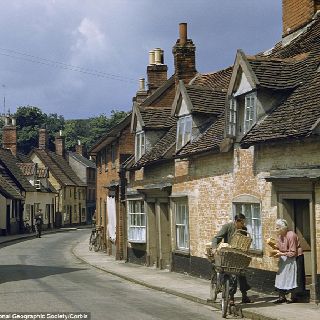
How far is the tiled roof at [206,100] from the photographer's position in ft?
64.5

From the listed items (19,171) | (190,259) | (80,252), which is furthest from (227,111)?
(19,171)

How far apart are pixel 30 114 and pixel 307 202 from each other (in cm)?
8935

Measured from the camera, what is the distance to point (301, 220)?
13977 mm

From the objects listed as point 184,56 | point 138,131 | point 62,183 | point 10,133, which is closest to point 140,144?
point 138,131

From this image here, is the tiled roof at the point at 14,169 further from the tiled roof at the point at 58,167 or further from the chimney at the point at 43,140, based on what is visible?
the chimney at the point at 43,140

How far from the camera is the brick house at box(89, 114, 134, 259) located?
27.3 m

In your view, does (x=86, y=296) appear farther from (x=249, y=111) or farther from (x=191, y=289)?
(x=249, y=111)

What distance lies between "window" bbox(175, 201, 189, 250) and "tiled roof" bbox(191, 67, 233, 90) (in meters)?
4.85

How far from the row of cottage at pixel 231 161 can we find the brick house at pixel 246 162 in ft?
0.10

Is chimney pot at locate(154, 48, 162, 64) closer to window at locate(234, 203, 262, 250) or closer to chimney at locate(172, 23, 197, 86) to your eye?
chimney at locate(172, 23, 197, 86)

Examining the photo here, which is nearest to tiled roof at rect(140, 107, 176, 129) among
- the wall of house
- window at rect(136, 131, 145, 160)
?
window at rect(136, 131, 145, 160)

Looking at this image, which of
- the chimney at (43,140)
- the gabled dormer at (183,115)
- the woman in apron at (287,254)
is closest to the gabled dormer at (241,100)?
the gabled dormer at (183,115)

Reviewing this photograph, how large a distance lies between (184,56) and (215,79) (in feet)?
6.20

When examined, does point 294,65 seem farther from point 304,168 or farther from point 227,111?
point 304,168
